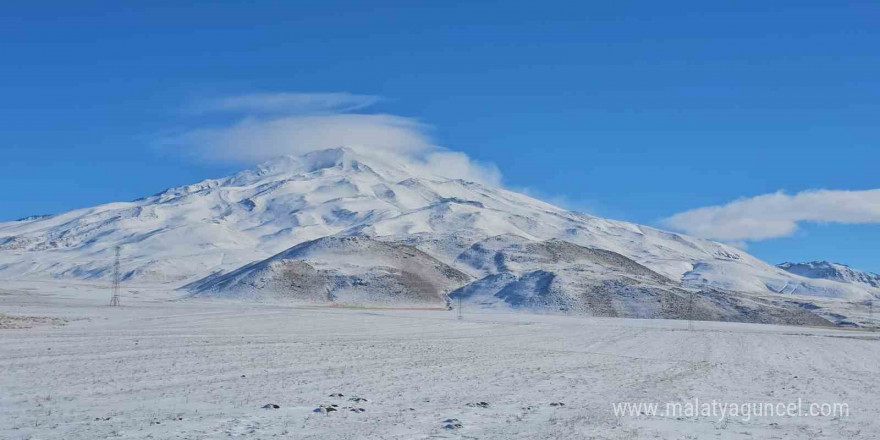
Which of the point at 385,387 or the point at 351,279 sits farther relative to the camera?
the point at 351,279

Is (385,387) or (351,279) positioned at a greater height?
(351,279)

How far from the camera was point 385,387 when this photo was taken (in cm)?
2505

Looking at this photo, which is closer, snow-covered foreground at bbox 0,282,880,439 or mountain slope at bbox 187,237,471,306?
snow-covered foreground at bbox 0,282,880,439

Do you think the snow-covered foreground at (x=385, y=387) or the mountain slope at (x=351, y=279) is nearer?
the snow-covered foreground at (x=385, y=387)

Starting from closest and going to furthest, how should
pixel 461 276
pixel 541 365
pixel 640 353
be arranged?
pixel 541 365 → pixel 640 353 → pixel 461 276

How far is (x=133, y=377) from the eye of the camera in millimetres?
25328

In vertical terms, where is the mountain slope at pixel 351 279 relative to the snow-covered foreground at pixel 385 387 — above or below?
above

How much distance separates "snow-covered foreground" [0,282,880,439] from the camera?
59.3ft

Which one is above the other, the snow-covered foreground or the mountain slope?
the mountain slope

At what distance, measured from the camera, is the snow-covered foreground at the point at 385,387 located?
59.3ft

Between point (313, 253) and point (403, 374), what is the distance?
13987cm

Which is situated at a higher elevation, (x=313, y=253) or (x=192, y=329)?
(x=313, y=253)

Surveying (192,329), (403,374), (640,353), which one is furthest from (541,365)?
(192,329)

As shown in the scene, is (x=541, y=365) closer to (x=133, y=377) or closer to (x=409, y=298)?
(x=133, y=377)
